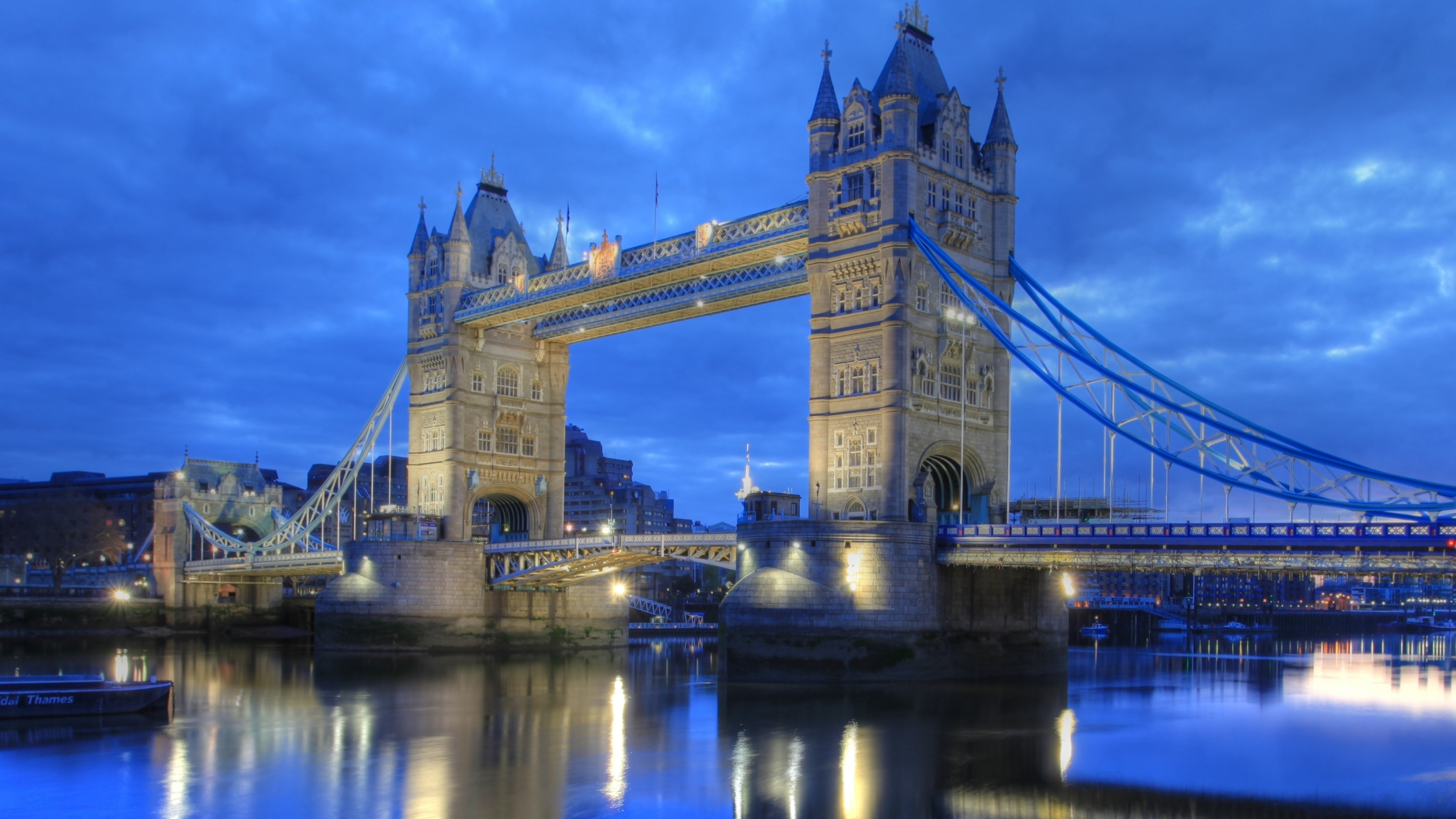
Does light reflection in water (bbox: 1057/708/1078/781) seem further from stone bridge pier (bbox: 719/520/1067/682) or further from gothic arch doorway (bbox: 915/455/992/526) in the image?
gothic arch doorway (bbox: 915/455/992/526)

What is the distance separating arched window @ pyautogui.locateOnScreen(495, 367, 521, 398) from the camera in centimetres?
6950

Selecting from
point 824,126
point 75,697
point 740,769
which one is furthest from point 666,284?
point 740,769

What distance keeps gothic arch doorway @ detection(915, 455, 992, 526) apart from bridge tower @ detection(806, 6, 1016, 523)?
0.22 feet

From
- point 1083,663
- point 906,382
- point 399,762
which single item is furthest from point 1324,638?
point 399,762

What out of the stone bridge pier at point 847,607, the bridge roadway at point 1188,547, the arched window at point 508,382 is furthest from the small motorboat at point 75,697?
the arched window at point 508,382

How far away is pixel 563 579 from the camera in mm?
68188

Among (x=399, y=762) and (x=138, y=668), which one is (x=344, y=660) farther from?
(x=399, y=762)

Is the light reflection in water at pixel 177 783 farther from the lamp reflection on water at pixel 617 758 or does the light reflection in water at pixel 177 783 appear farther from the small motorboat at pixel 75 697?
the lamp reflection on water at pixel 617 758

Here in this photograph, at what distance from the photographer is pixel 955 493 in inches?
1987

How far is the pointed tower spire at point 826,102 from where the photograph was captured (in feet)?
163

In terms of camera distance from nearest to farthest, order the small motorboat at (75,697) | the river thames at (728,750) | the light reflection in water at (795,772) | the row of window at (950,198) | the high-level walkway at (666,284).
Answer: the light reflection in water at (795,772)
the river thames at (728,750)
the small motorboat at (75,697)
the row of window at (950,198)
the high-level walkway at (666,284)

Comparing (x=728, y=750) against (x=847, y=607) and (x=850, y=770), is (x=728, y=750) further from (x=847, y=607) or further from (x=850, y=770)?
(x=847, y=607)

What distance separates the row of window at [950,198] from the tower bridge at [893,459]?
8cm

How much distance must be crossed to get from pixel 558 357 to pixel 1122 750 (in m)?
45.9
